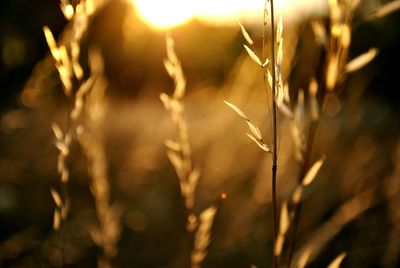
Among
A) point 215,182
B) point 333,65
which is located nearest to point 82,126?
point 333,65

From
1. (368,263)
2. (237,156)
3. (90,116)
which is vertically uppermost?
(90,116)

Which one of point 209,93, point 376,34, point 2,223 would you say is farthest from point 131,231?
point 376,34

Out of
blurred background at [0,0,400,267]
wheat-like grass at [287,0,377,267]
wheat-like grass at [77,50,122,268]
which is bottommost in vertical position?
blurred background at [0,0,400,267]

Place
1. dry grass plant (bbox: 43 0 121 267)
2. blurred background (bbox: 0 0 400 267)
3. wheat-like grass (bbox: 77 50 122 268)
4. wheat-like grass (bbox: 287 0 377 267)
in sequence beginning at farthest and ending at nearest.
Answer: blurred background (bbox: 0 0 400 267), wheat-like grass (bbox: 77 50 122 268), dry grass plant (bbox: 43 0 121 267), wheat-like grass (bbox: 287 0 377 267)

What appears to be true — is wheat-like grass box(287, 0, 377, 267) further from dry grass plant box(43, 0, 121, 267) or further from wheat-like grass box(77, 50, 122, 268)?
wheat-like grass box(77, 50, 122, 268)

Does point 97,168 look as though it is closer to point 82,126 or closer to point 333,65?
point 82,126

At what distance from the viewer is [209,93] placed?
7.30 ft

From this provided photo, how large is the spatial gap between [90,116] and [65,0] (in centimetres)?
40

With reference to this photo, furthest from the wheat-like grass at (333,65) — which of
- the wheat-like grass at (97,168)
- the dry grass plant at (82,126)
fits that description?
the wheat-like grass at (97,168)

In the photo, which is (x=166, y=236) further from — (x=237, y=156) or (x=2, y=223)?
(x=2, y=223)

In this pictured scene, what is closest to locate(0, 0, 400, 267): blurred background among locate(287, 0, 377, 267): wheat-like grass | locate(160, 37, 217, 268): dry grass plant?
locate(160, 37, 217, 268): dry grass plant

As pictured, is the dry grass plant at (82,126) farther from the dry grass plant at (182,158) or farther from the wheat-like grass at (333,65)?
the wheat-like grass at (333,65)

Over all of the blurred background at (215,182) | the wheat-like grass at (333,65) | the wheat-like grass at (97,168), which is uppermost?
the wheat-like grass at (333,65)

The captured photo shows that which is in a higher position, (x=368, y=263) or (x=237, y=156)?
(x=237, y=156)
